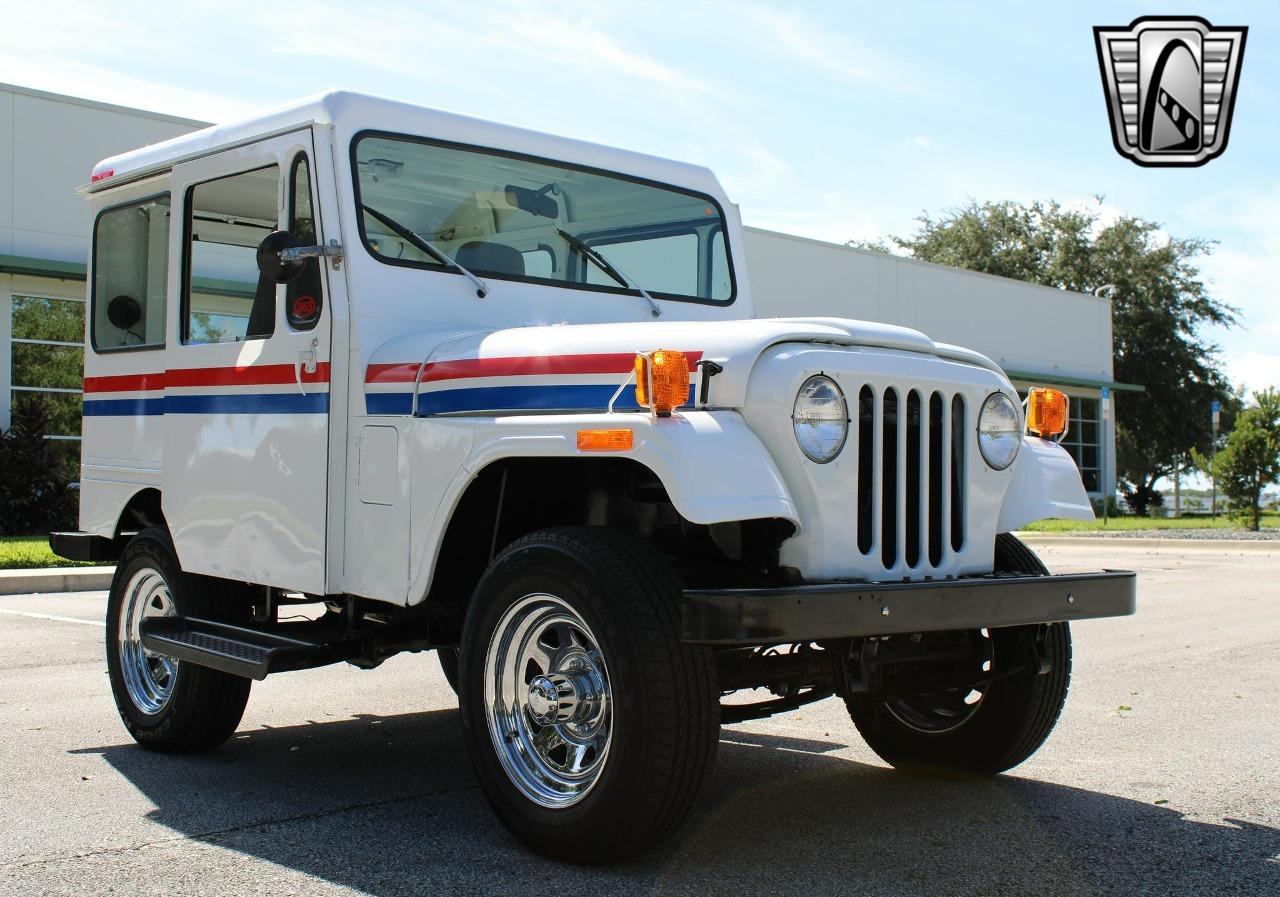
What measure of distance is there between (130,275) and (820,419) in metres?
3.79

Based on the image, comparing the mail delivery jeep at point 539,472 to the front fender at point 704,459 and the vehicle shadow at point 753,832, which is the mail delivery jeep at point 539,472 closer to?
the front fender at point 704,459

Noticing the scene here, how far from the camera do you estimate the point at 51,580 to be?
13656 mm

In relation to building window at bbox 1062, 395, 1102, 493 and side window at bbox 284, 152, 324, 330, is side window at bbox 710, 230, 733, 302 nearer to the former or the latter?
side window at bbox 284, 152, 324, 330

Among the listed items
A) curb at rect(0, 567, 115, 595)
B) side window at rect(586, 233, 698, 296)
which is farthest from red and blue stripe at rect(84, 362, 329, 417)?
curb at rect(0, 567, 115, 595)

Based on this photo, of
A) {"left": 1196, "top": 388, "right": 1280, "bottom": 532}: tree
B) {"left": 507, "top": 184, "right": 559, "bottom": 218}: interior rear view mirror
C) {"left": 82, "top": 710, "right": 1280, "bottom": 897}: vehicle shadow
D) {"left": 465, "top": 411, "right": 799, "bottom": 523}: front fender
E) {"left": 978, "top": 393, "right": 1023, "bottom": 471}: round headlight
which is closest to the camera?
{"left": 465, "top": 411, "right": 799, "bottom": 523}: front fender

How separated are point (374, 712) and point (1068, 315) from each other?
3691 cm

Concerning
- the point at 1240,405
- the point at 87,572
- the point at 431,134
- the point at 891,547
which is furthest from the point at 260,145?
the point at 1240,405

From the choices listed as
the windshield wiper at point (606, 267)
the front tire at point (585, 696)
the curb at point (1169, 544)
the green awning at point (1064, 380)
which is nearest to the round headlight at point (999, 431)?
the front tire at point (585, 696)

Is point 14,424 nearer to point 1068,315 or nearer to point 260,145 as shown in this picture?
point 260,145

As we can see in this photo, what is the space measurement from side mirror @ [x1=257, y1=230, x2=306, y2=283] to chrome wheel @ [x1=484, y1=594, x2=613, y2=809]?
1703 mm

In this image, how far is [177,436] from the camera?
6.02 meters

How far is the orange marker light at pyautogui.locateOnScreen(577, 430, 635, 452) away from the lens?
4.09m

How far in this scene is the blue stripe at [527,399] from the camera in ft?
14.4

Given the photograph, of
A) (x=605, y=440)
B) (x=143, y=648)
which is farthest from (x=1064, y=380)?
(x=605, y=440)
